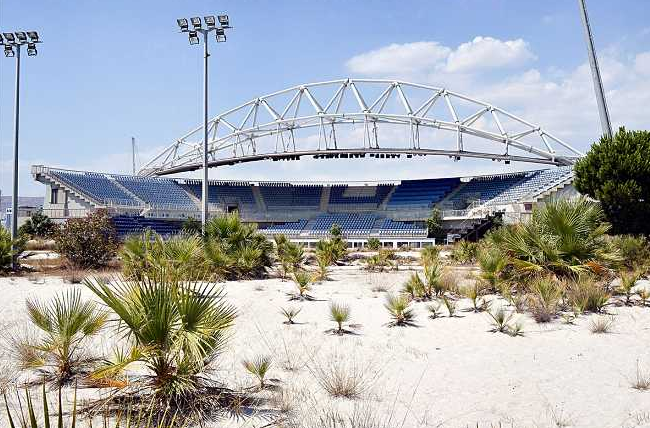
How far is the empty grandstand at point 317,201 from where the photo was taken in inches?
1892

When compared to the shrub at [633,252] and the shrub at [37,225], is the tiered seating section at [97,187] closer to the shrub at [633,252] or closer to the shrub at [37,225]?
the shrub at [37,225]

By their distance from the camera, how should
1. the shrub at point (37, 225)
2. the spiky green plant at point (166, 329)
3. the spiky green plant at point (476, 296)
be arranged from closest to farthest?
the spiky green plant at point (166, 329), the spiky green plant at point (476, 296), the shrub at point (37, 225)

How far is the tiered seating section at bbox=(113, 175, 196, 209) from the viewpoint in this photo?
57.5m

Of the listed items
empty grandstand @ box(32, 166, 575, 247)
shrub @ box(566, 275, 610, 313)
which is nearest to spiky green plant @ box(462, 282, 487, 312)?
shrub @ box(566, 275, 610, 313)

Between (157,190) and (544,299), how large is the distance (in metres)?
54.1

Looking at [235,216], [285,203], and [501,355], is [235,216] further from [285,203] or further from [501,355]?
[285,203]

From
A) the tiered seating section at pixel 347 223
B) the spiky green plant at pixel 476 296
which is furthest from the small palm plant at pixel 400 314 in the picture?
the tiered seating section at pixel 347 223

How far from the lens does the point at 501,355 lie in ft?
27.7

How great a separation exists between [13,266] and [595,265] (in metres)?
18.5

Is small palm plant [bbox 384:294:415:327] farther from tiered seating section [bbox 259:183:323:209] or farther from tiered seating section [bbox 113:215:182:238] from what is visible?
tiered seating section [bbox 259:183:323:209]

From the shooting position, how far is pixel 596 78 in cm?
2356

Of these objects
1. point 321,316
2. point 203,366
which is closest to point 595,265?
point 321,316

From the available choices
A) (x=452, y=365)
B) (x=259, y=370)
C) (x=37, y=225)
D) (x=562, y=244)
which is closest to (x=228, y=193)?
(x=37, y=225)

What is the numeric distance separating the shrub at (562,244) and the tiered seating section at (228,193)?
49854 mm
